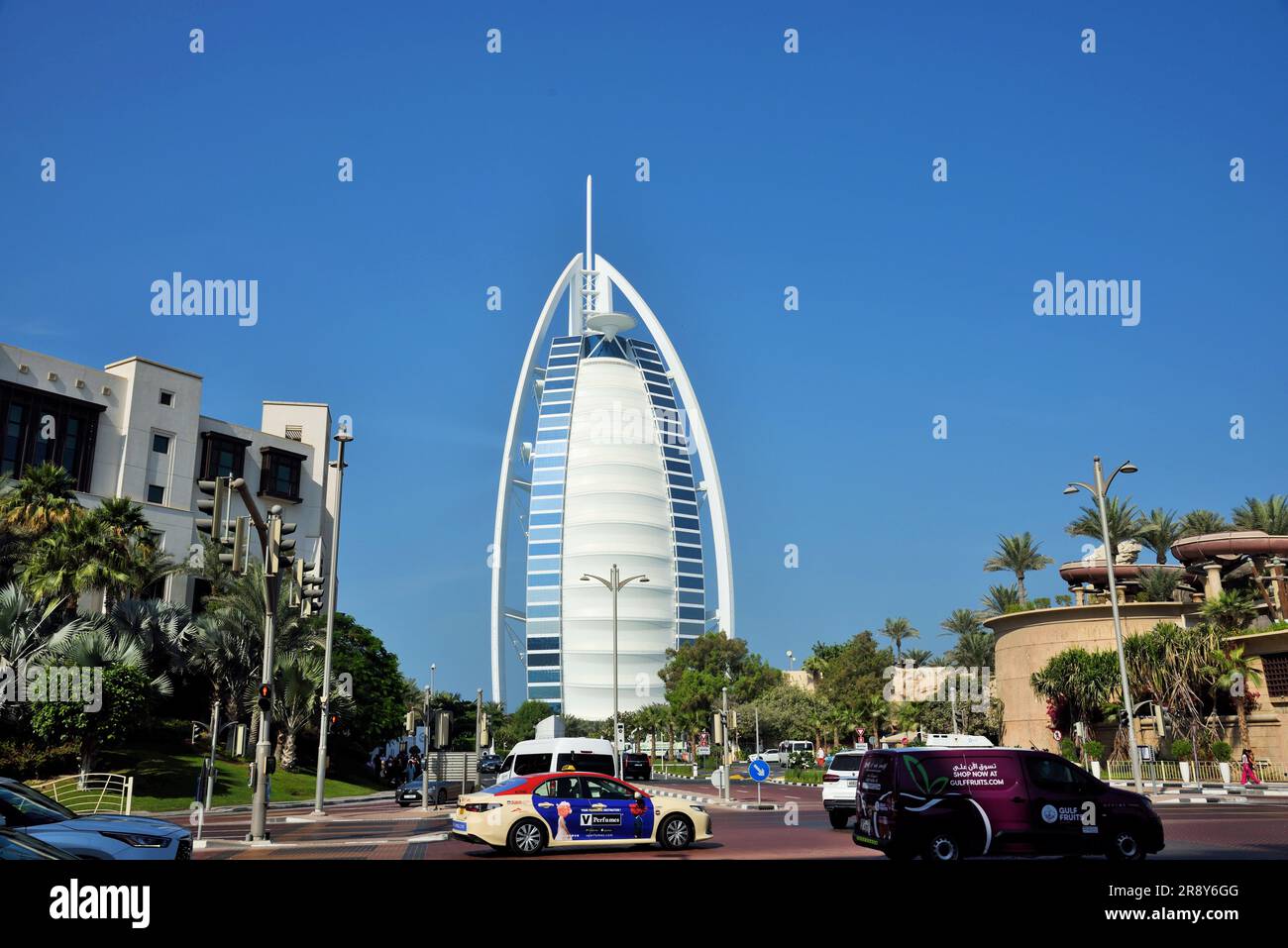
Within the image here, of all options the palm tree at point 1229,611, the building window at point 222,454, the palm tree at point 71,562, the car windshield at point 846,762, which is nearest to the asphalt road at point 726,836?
the car windshield at point 846,762

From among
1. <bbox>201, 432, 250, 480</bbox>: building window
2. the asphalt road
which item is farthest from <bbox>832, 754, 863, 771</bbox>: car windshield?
<bbox>201, 432, 250, 480</bbox>: building window

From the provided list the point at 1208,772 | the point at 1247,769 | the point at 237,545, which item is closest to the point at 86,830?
the point at 237,545

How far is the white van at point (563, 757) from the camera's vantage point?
1042 inches

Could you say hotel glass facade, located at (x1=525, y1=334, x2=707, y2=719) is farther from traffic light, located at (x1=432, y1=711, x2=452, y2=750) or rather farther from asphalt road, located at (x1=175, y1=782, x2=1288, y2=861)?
traffic light, located at (x1=432, y1=711, x2=452, y2=750)

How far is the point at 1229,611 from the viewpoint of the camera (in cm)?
5056

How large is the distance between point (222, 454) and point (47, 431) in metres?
12.7

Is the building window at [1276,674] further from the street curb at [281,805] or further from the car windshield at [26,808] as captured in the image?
the car windshield at [26,808]

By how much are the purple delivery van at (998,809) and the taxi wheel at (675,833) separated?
4471 mm

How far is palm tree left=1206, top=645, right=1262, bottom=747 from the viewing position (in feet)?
152

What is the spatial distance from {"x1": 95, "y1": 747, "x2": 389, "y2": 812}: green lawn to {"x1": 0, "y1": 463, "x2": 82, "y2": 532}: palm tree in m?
10.7

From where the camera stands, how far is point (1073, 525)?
258 ft
